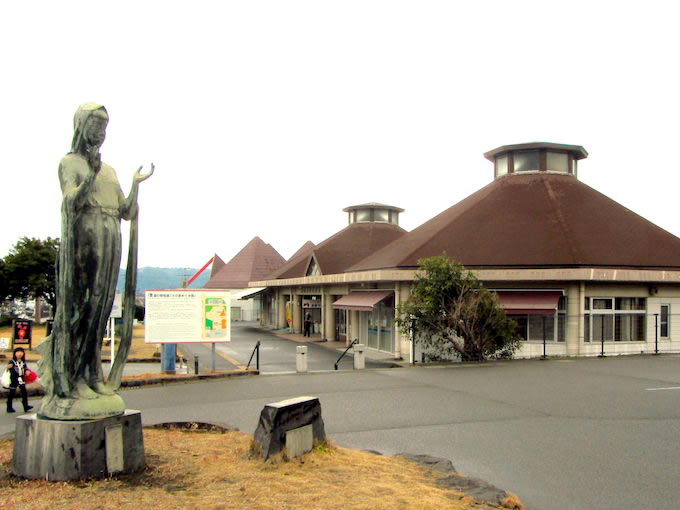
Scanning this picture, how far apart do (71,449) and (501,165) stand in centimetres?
2627

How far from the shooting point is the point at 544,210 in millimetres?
25656

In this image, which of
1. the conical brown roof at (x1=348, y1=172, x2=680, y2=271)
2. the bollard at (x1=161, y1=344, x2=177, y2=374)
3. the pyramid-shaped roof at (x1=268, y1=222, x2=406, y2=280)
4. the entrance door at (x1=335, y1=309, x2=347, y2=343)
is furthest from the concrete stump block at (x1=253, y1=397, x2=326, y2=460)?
the pyramid-shaped roof at (x1=268, y1=222, x2=406, y2=280)

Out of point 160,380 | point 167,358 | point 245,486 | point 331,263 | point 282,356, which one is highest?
point 331,263

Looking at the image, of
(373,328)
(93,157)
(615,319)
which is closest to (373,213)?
(373,328)

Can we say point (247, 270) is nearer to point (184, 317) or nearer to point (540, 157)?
point (540, 157)

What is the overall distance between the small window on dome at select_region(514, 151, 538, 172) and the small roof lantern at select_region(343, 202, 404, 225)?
47.4ft

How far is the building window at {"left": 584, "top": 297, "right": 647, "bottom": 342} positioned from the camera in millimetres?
21828

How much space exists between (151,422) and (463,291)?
449 inches

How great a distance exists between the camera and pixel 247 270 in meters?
64.8

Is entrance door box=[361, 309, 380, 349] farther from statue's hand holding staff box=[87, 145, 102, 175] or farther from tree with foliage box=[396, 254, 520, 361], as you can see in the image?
statue's hand holding staff box=[87, 145, 102, 175]

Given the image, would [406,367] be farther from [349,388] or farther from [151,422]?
[151,422]

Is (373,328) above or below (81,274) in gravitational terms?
below

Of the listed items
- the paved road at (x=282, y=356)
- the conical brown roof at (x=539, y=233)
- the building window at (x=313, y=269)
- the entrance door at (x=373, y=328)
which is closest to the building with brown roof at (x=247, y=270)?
the building window at (x=313, y=269)

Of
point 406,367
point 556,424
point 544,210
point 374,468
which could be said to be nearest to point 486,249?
point 544,210
